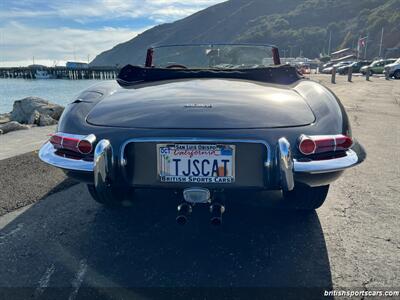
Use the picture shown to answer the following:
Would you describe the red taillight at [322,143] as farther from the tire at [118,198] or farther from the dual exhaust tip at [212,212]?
the tire at [118,198]

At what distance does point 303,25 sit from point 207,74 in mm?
142014

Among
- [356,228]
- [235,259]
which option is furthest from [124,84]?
[356,228]

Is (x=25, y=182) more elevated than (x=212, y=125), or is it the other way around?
(x=212, y=125)

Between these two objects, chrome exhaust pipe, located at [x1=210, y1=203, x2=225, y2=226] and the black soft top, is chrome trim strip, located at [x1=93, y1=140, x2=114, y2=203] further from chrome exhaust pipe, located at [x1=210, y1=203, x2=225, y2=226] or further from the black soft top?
the black soft top

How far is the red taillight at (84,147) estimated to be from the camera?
7.87ft

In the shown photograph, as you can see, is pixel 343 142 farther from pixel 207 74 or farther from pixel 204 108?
pixel 207 74

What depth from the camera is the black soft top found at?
314cm

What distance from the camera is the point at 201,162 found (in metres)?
2.28

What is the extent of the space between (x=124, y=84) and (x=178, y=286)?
5.80ft

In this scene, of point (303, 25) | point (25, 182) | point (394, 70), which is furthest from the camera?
point (303, 25)

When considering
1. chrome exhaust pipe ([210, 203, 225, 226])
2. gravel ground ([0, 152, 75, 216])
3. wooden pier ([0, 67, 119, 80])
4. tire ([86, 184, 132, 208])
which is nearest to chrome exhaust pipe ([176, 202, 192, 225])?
chrome exhaust pipe ([210, 203, 225, 226])

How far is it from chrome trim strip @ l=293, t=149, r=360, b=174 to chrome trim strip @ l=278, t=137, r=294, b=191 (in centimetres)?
8

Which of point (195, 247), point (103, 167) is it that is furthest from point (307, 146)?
point (103, 167)

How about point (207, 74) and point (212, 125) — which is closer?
point (212, 125)
